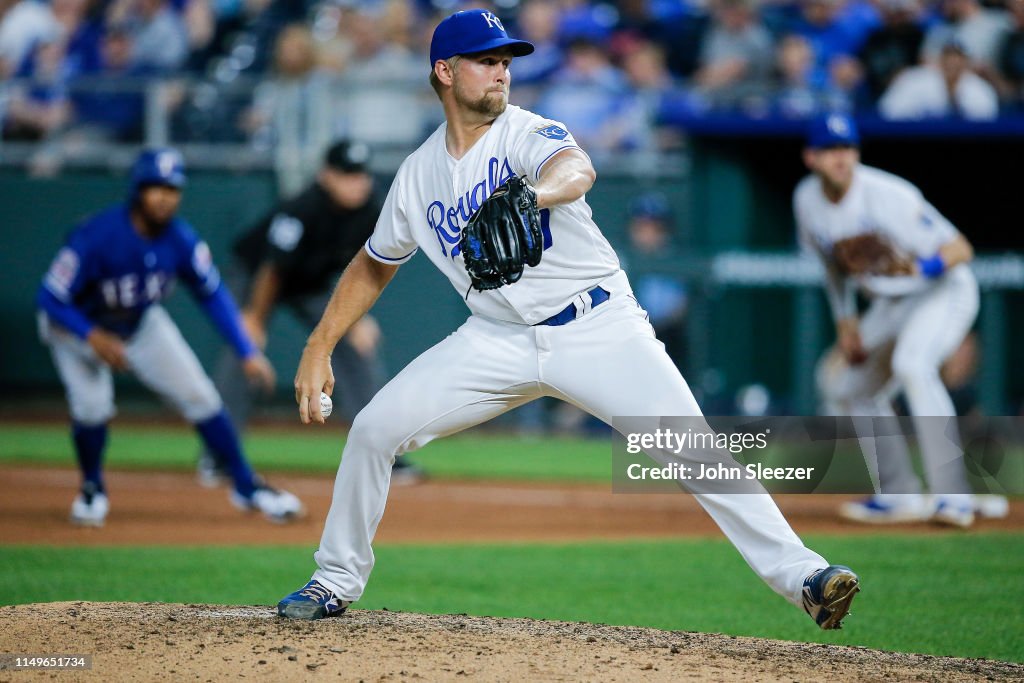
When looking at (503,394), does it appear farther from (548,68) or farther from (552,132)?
(548,68)

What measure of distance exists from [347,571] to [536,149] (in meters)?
1.57

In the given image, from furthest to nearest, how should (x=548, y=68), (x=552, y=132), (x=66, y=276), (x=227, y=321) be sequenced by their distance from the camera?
(x=548, y=68) → (x=227, y=321) → (x=66, y=276) → (x=552, y=132)

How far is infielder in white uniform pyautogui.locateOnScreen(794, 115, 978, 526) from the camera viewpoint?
774 cm

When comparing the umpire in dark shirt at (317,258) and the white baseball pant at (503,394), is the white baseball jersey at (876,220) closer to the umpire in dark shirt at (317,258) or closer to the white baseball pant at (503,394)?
the umpire in dark shirt at (317,258)

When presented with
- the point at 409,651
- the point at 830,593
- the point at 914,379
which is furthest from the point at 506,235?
the point at 914,379

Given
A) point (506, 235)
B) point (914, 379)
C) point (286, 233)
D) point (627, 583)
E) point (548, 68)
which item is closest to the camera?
point (506, 235)

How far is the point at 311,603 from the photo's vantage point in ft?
15.4

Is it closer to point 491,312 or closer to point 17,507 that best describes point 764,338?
point 17,507

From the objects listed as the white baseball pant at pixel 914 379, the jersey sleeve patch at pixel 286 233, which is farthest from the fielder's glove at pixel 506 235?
the jersey sleeve patch at pixel 286 233

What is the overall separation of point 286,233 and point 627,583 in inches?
174

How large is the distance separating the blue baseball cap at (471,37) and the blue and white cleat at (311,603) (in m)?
1.84

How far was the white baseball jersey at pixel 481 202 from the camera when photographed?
15.0 feet

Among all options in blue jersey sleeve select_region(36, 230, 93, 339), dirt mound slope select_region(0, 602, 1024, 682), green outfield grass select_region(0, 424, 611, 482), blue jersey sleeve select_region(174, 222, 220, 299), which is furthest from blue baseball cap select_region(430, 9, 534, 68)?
green outfield grass select_region(0, 424, 611, 482)

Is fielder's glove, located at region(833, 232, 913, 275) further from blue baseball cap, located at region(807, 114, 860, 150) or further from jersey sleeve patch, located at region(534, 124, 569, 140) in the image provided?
jersey sleeve patch, located at region(534, 124, 569, 140)
